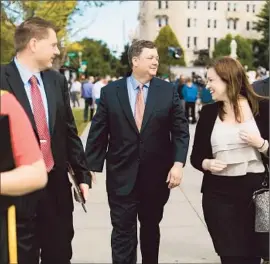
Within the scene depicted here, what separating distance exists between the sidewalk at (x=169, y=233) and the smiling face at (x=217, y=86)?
2.09 meters

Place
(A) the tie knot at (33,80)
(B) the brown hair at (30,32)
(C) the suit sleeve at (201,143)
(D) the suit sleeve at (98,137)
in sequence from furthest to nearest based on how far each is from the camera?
(D) the suit sleeve at (98,137) < (C) the suit sleeve at (201,143) < (A) the tie knot at (33,80) < (B) the brown hair at (30,32)

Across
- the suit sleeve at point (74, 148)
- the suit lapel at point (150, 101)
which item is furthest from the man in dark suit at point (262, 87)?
the suit sleeve at point (74, 148)

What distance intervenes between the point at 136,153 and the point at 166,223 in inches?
99.5

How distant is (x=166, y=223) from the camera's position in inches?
284

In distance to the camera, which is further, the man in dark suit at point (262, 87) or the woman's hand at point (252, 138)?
the man in dark suit at point (262, 87)

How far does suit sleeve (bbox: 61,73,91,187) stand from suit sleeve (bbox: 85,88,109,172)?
2.76ft

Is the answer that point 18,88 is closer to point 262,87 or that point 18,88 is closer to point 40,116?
point 40,116

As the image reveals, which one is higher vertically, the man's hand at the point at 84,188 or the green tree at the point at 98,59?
the man's hand at the point at 84,188

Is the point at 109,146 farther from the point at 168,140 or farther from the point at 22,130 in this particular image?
the point at 22,130

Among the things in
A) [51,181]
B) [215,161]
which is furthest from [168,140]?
[51,181]

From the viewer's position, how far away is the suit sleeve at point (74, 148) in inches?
158

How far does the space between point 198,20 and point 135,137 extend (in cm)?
13182

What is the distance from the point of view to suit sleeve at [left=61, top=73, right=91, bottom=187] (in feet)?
13.1

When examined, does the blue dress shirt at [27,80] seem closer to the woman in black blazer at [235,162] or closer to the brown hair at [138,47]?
the woman in black blazer at [235,162]
